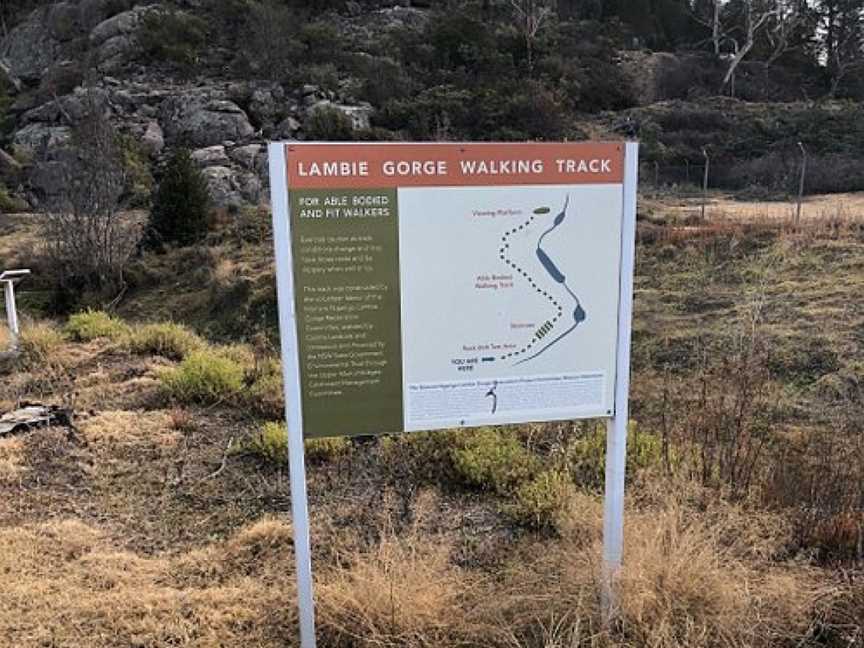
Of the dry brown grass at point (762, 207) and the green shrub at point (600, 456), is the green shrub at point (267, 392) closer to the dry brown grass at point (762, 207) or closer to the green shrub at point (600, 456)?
the green shrub at point (600, 456)

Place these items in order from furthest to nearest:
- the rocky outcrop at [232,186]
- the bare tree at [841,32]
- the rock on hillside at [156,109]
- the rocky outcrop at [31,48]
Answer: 1. the bare tree at [841,32]
2. the rocky outcrop at [31,48]
3. the rock on hillside at [156,109]
4. the rocky outcrop at [232,186]

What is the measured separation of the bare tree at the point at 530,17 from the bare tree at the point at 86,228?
2207 centimetres

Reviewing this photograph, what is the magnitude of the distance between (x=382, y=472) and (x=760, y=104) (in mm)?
31422

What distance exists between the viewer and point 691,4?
42719 millimetres

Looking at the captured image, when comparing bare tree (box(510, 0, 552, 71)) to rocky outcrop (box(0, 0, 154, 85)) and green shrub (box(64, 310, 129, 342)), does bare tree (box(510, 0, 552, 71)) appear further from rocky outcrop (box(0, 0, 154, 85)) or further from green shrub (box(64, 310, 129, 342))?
green shrub (box(64, 310, 129, 342))

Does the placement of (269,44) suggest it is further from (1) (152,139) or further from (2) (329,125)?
(1) (152,139)

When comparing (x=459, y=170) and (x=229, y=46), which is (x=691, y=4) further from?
(x=459, y=170)

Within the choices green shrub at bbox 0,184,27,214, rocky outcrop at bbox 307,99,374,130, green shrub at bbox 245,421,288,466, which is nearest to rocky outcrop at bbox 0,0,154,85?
rocky outcrop at bbox 307,99,374,130

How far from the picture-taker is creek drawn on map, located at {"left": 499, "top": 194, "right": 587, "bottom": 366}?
2465 millimetres

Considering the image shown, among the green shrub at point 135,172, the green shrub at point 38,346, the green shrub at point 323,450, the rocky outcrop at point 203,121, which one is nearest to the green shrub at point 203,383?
the green shrub at point 323,450

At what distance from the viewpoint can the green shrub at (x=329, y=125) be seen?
2361 centimetres

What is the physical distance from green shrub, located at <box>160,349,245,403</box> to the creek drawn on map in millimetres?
3627

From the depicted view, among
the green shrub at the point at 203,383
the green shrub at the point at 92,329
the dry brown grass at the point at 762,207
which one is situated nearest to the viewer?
the green shrub at the point at 203,383

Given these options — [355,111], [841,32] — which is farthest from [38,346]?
[841,32]
